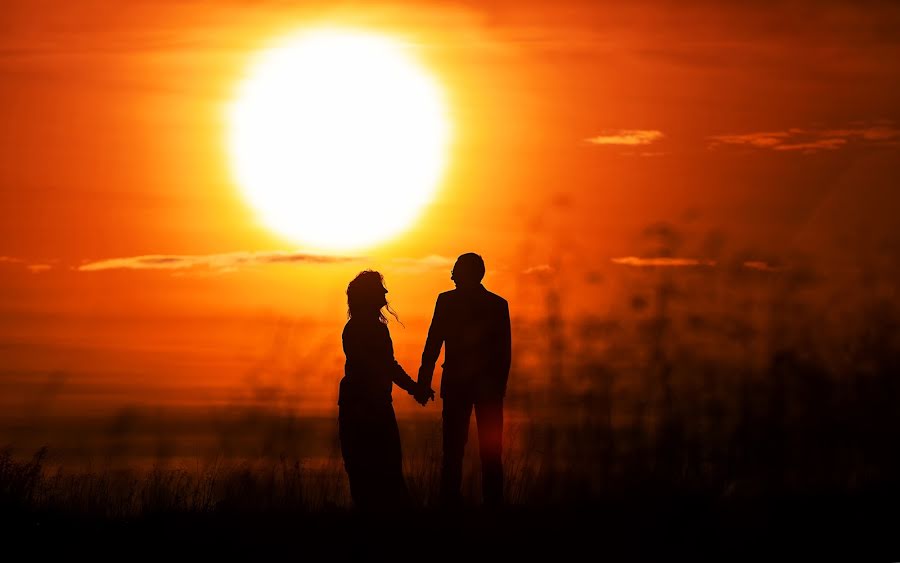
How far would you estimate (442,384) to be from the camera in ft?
35.8

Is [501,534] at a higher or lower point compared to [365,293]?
lower

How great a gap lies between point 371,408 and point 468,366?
972mm

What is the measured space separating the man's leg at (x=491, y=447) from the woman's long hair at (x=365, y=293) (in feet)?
4.24

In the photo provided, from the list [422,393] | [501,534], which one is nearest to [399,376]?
[422,393]

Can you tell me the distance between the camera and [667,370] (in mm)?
12617

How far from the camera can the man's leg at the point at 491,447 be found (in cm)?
1057

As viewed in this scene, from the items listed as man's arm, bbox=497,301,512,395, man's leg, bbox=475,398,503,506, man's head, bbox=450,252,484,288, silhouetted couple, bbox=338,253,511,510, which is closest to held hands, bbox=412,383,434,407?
silhouetted couple, bbox=338,253,511,510

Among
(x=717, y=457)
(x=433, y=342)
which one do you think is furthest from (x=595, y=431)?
(x=433, y=342)

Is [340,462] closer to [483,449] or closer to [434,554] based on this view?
[483,449]

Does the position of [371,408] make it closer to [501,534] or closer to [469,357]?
[469,357]

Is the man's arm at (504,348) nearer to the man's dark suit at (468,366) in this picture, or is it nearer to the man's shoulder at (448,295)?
the man's dark suit at (468,366)

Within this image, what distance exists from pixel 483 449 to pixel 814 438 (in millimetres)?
3652

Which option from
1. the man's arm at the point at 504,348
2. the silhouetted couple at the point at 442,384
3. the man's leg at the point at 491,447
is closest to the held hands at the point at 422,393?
the silhouetted couple at the point at 442,384

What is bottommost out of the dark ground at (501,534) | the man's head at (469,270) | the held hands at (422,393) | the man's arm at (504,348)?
the dark ground at (501,534)
